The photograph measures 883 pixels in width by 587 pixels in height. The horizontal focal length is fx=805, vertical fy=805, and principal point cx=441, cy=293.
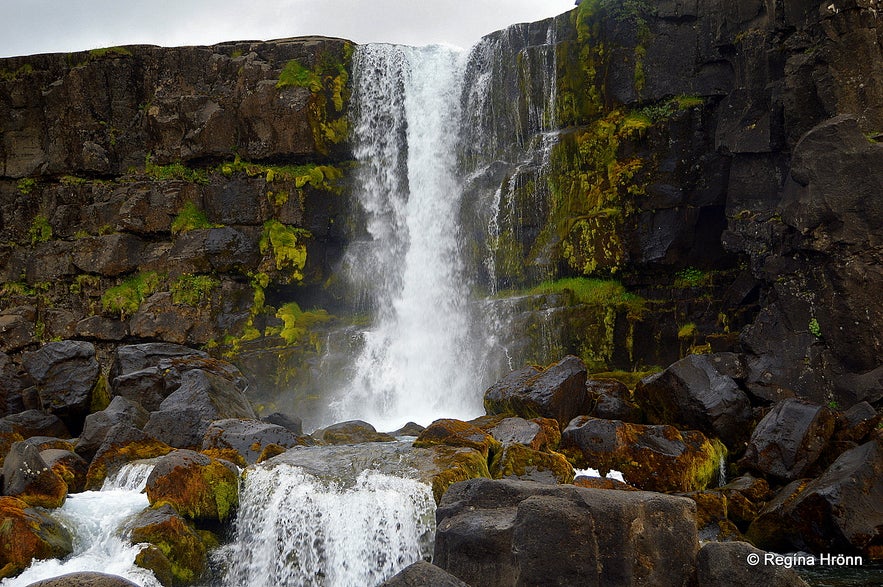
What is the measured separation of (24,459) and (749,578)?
9320 mm

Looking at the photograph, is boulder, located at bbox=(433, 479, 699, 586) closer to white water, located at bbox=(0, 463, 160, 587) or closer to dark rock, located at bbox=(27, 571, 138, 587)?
dark rock, located at bbox=(27, 571, 138, 587)

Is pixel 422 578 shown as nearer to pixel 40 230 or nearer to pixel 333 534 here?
pixel 333 534

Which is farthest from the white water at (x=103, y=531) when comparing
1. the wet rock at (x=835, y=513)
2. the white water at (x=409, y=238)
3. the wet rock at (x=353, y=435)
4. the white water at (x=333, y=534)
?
the white water at (x=409, y=238)

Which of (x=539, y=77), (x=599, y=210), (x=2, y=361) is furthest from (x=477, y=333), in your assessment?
(x=2, y=361)

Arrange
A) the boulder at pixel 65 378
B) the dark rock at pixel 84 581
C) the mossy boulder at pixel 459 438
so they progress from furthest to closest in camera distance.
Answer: the boulder at pixel 65 378
the mossy boulder at pixel 459 438
the dark rock at pixel 84 581

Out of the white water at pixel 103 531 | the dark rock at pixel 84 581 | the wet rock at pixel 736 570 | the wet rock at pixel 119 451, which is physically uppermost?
the dark rock at pixel 84 581

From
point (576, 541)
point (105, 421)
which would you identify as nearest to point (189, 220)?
point (105, 421)

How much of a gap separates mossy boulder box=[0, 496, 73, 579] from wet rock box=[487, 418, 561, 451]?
663cm

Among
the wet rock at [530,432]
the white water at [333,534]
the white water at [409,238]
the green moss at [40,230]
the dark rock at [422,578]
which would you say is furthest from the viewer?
the green moss at [40,230]

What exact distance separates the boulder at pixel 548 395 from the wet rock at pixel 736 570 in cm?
841

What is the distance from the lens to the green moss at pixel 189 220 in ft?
84.6

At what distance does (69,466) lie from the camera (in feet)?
42.1

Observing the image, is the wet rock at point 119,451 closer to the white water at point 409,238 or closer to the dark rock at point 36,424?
the dark rock at point 36,424

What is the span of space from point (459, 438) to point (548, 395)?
137 inches
